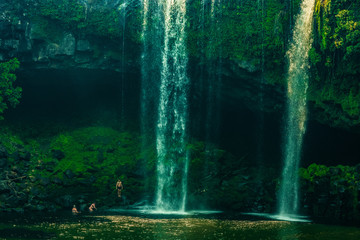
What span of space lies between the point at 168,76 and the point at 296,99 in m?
11.7

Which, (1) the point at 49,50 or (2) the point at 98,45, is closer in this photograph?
(1) the point at 49,50

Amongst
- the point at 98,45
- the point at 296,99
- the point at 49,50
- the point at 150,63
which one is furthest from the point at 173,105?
the point at 49,50

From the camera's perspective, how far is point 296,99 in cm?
3203

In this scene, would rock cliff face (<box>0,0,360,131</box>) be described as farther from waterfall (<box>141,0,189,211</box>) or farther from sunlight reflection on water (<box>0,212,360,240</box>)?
sunlight reflection on water (<box>0,212,360,240</box>)

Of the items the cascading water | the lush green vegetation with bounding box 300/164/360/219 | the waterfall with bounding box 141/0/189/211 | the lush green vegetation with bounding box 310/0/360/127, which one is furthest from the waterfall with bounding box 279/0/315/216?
the waterfall with bounding box 141/0/189/211

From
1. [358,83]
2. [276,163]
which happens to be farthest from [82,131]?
[358,83]

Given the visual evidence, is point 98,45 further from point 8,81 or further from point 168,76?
point 8,81

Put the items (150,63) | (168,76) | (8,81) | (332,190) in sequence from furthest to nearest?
1. (150,63)
2. (168,76)
3. (8,81)
4. (332,190)

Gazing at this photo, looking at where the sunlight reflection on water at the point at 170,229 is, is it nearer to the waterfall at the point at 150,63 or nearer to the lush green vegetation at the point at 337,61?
the lush green vegetation at the point at 337,61

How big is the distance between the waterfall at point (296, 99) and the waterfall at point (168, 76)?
28.6 ft

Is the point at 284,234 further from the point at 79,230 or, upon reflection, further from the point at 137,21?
the point at 137,21

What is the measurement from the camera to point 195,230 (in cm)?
2133

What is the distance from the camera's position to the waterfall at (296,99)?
103 ft

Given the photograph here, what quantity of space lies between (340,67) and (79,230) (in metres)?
20.7
